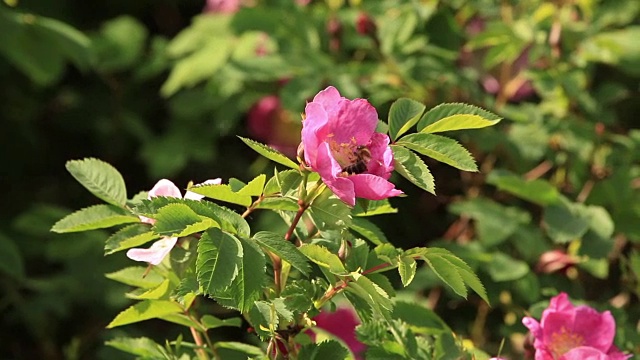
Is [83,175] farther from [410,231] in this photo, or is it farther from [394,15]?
[410,231]

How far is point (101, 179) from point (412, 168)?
0.36 m

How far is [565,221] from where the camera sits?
152cm

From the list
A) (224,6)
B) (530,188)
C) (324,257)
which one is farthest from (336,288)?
(224,6)

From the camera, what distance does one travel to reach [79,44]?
1922 mm

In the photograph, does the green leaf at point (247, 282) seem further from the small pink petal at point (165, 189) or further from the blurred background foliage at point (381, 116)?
the blurred background foliage at point (381, 116)

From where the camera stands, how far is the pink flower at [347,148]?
853 mm

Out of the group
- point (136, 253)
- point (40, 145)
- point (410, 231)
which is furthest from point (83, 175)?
point (40, 145)

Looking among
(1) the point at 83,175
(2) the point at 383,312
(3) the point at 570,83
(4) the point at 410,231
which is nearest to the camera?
(2) the point at 383,312

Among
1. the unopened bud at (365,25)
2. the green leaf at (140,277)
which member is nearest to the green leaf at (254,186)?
the green leaf at (140,277)

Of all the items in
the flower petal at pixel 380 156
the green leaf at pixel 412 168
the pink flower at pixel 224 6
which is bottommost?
the pink flower at pixel 224 6

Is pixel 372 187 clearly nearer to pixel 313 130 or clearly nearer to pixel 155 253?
pixel 313 130

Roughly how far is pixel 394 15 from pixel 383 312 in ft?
3.31

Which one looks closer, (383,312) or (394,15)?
(383,312)

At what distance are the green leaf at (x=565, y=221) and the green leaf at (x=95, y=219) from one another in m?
0.69
